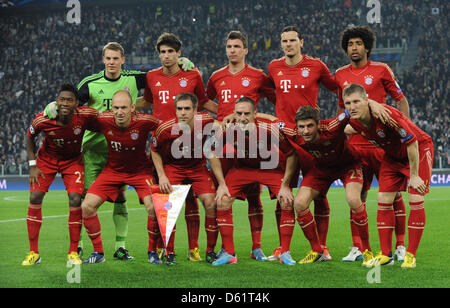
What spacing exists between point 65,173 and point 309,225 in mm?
2728

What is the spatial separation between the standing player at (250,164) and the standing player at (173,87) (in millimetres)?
443

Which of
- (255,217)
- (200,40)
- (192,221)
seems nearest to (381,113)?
(255,217)

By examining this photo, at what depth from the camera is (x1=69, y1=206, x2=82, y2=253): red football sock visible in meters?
6.30

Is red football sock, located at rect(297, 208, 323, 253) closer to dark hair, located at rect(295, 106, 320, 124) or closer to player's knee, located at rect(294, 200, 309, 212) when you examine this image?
player's knee, located at rect(294, 200, 309, 212)

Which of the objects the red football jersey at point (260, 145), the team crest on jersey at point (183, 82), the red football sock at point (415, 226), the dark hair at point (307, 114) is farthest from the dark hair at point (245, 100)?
the red football sock at point (415, 226)

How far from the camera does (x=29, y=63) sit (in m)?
31.1

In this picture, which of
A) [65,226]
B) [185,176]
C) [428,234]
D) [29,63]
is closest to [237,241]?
[185,176]

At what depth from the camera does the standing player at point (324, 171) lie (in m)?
5.77

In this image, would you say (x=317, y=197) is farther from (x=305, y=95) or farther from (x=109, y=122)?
(x=109, y=122)

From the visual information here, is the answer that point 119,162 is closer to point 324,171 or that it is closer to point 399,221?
point 324,171

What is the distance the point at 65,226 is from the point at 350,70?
20.4 ft

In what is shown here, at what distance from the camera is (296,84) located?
6426 mm

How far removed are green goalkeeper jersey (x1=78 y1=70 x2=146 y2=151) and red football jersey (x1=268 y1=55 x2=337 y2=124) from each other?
164cm

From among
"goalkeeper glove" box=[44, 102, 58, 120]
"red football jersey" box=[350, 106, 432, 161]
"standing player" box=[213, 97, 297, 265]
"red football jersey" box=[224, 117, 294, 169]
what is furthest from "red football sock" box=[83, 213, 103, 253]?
"red football jersey" box=[350, 106, 432, 161]
